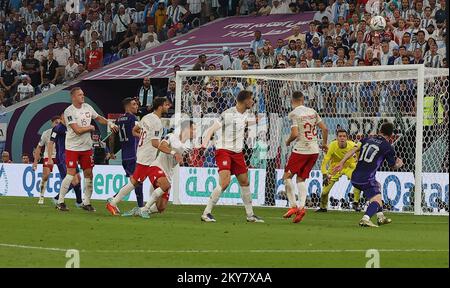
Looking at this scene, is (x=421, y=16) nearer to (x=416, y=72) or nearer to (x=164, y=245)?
(x=416, y=72)

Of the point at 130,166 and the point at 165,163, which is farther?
the point at 130,166

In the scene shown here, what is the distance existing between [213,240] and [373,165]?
447 centimetres

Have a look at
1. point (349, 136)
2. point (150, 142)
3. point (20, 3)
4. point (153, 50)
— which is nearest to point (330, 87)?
point (349, 136)

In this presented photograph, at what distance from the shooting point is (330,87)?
26.8m

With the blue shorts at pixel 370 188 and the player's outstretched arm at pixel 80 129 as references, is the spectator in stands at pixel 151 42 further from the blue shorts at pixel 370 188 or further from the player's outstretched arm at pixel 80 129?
the blue shorts at pixel 370 188

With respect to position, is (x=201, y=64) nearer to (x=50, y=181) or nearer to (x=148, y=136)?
(x=50, y=181)

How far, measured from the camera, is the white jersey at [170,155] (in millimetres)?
20047

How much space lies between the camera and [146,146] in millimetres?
21094

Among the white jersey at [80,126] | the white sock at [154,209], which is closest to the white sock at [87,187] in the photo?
the white jersey at [80,126]

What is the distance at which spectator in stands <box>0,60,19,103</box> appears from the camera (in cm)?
3925

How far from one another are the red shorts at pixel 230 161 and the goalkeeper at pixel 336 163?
526 cm

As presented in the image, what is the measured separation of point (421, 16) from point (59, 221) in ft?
44.3

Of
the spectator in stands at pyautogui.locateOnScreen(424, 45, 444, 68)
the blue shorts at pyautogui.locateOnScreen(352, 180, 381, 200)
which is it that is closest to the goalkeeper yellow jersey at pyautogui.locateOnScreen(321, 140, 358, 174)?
the spectator in stands at pyautogui.locateOnScreen(424, 45, 444, 68)

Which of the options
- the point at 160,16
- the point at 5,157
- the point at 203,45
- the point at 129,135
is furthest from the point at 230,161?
the point at 160,16
